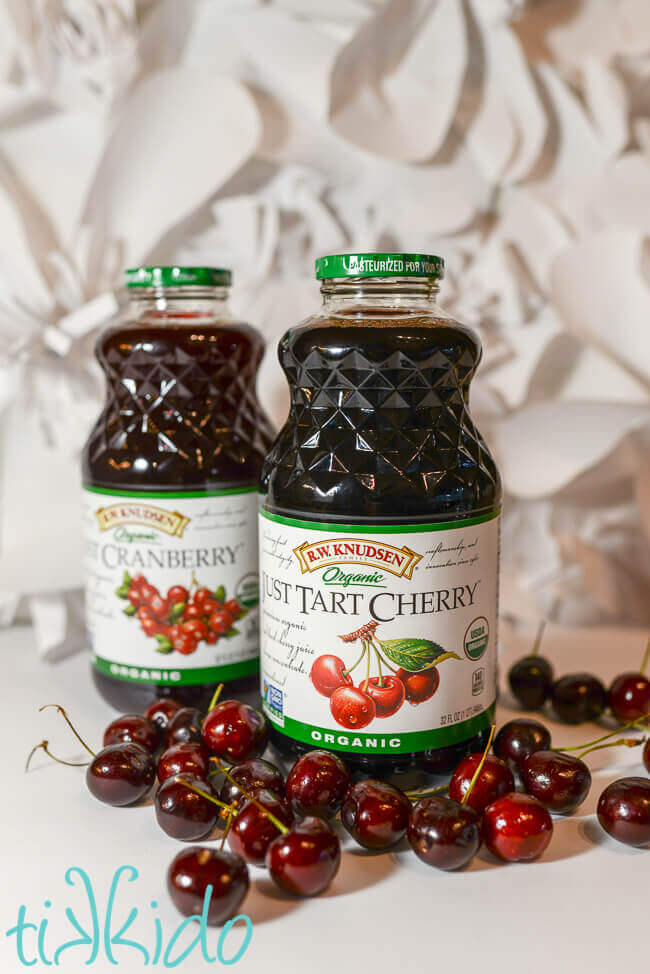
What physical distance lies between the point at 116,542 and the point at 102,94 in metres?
0.59

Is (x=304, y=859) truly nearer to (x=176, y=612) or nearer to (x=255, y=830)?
(x=255, y=830)

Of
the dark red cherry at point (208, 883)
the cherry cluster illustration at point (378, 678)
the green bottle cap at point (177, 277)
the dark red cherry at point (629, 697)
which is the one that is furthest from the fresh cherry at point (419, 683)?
the green bottle cap at point (177, 277)

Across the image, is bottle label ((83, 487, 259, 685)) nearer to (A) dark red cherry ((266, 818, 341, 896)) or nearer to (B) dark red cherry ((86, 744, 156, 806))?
(B) dark red cherry ((86, 744, 156, 806))

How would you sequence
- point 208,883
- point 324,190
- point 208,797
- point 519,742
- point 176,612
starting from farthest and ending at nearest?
point 324,190, point 176,612, point 519,742, point 208,797, point 208,883

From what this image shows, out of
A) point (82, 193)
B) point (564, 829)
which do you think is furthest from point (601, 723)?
point (82, 193)

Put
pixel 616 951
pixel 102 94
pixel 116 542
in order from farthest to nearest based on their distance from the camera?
pixel 102 94 < pixel 116 542 < pixel 616 951

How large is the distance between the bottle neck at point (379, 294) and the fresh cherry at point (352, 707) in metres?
0.35

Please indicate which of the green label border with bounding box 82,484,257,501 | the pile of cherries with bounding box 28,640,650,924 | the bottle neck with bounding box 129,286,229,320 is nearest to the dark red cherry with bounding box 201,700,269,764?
the pile of cherries with bounding box 28,640,650,924

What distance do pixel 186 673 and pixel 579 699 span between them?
0.43 m

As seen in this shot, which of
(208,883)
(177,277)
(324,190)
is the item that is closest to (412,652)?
(208,883)

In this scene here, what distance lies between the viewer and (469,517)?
78cm

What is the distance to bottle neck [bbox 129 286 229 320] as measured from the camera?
100cm

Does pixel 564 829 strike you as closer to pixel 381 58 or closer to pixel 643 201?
pixel 643 201

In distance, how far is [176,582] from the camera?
95 centimetres
